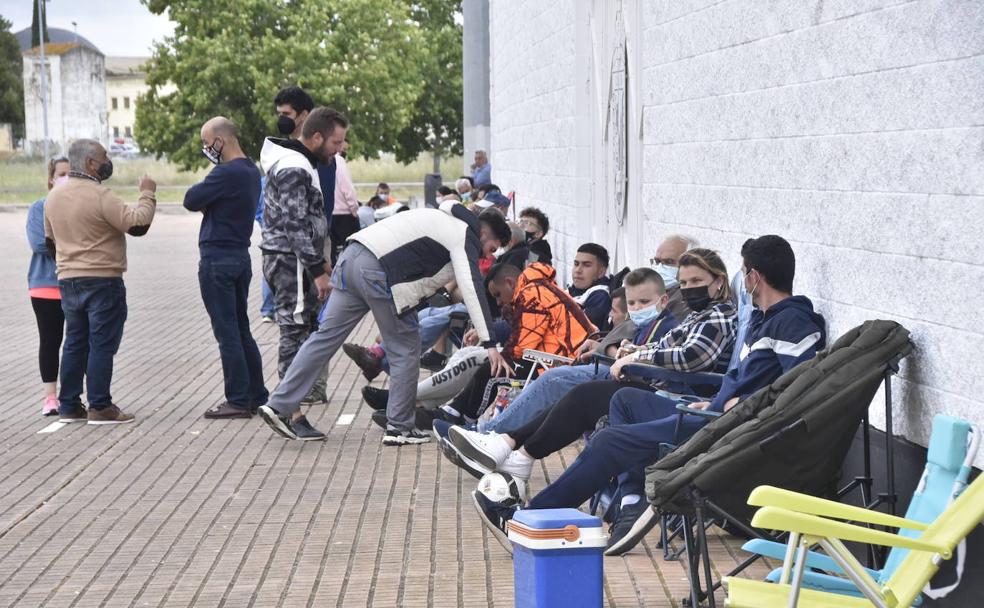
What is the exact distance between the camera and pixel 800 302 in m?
5.75

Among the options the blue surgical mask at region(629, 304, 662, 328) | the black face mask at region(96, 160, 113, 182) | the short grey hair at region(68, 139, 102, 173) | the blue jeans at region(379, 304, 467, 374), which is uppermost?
the short grey hair at region(68, 139, 102, 173)

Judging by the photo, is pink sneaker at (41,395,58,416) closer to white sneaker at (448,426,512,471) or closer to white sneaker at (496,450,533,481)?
white sneaker at (448,426,512,471)

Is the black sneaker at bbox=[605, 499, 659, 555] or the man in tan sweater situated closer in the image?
the black sneaker at bbox=[605, 499, 659, 555]

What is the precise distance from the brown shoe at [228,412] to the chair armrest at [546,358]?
266cm

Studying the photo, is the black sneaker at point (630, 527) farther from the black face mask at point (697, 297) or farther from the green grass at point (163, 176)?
the green grass at point (163, 176)

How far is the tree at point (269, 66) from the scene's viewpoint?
48.1 meters

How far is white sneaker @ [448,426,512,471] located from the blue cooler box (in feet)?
5.27

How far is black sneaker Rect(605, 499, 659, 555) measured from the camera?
18.1ft

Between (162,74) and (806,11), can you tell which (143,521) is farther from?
(162,74)

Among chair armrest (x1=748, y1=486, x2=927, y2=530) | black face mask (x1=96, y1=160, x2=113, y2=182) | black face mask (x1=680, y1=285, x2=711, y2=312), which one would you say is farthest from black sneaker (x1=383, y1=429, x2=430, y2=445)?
chair armrest (x1=748, y1=486, x2=927, y2=530)

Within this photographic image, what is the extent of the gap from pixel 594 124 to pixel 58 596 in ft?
25.2

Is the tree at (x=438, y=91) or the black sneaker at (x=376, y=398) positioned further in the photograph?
the tree at (x=438, y=91)

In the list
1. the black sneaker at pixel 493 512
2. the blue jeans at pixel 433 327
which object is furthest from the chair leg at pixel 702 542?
the blue jeans at pixel 433 327

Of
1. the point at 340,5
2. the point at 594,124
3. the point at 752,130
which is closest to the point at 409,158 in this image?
the point at 340,5
